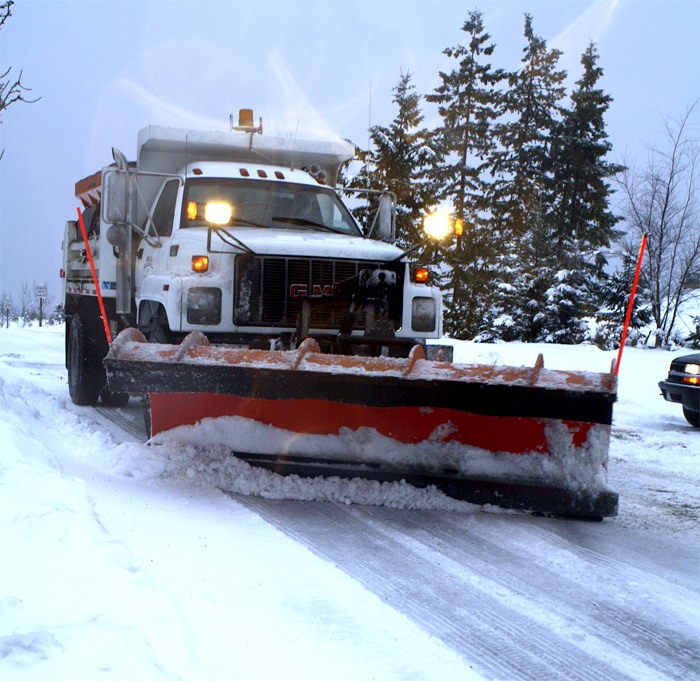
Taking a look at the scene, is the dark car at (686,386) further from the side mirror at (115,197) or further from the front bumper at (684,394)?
the side mirror at (115,197)

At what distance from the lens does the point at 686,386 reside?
27.0 ft

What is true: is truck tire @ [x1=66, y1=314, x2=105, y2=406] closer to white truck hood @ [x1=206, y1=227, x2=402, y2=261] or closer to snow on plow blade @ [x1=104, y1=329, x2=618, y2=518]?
white truck hood @ [x1=206, y1=227, x2=402, y2=261]

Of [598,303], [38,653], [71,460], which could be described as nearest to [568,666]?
[38,653]

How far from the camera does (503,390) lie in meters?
3.99

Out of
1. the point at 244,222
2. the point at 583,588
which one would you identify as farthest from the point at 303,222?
the point at 583,588

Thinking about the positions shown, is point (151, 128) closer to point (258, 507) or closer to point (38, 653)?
point (258, 507)

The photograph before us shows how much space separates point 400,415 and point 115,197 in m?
2.98

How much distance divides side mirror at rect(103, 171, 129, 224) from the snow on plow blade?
6.04 feet

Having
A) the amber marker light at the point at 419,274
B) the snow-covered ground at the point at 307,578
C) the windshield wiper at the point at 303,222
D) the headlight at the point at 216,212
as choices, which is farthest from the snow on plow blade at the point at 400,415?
the windshield wiper at the point at 303,222

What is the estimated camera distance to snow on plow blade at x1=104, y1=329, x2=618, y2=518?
158 inches

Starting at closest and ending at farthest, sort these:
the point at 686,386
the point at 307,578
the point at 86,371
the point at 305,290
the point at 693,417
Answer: the point at 307,578 < the point at 305,290 < the point at 86,371 < the point at 686,386 < the point at 693,417

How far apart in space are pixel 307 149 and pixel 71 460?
12.9ft

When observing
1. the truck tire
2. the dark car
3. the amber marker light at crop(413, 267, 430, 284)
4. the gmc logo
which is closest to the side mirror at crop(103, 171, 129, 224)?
the gmc logo

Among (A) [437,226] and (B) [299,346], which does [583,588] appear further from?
(A) [437,226]
